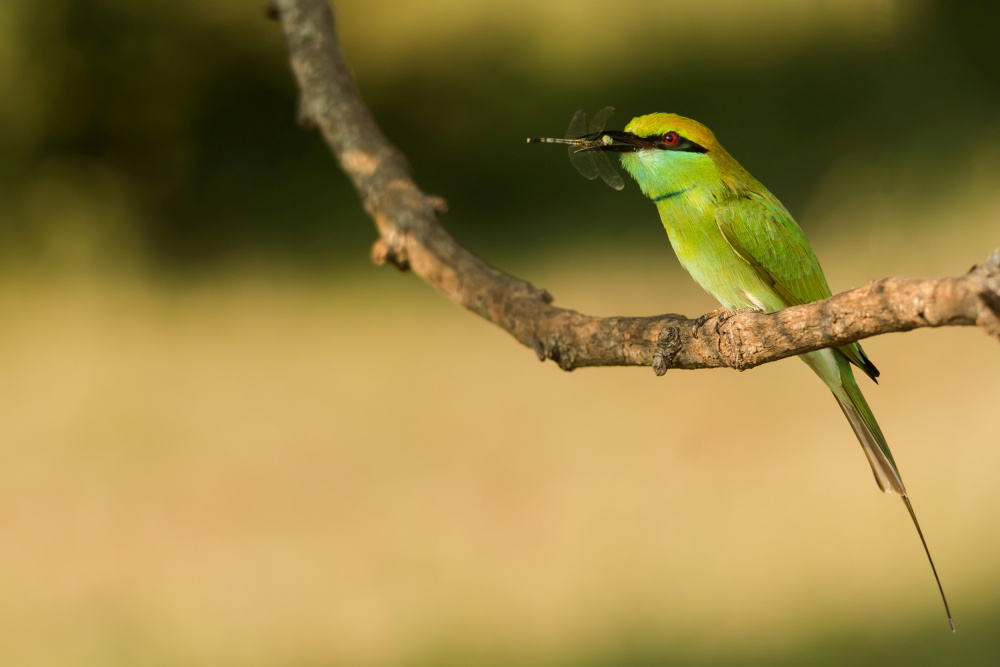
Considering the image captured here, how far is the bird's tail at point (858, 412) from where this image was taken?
4.24 feet

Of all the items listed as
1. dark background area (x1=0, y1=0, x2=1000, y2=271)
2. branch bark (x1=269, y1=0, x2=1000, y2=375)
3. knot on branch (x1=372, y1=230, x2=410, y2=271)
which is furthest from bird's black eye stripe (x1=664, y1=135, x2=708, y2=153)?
dark background area (x1=0, y1=0, x2=1000, y2=271)

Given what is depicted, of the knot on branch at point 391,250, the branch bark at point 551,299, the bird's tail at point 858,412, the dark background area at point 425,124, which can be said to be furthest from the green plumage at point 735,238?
the dark background area at point 425,124

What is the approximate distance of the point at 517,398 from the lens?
10.2 ft

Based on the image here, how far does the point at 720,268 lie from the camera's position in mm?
1396

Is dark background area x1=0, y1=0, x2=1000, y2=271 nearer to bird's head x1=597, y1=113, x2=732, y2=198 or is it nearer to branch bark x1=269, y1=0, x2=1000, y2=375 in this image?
branch bark x1=269, y1=0, x2=1000, y2=375

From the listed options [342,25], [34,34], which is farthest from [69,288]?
[342,25]

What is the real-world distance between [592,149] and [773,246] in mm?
331

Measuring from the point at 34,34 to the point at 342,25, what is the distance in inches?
42.1

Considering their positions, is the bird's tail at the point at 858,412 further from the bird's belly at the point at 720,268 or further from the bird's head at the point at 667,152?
the bird's head at the point at 667,152

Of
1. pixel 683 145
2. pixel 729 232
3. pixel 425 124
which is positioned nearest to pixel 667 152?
pixel 683 145

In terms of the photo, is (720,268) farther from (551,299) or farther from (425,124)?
(425,124)

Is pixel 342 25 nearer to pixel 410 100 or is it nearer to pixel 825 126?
pixel 410 100

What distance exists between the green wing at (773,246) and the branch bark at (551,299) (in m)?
0.24

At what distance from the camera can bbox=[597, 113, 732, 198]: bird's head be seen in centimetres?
133
